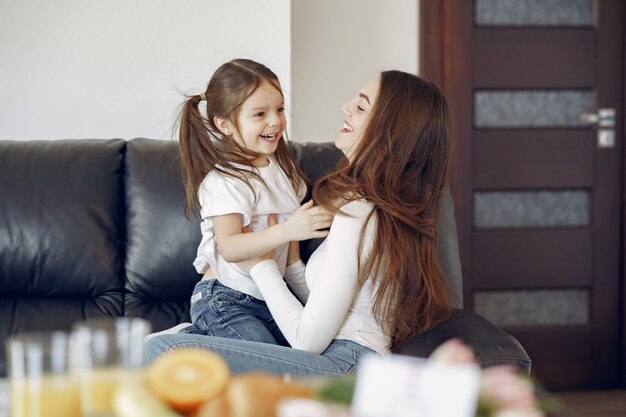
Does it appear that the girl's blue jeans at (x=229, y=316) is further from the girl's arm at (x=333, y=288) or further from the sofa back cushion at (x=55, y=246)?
the sofa back cushion at (x=55, y=246)

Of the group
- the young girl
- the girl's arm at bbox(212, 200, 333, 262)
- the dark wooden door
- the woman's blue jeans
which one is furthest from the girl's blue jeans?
the dark wooden door

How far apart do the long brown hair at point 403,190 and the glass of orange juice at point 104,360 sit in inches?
36.2

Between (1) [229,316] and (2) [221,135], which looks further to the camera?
(2) [221,135]

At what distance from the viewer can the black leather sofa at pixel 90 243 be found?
2.38m

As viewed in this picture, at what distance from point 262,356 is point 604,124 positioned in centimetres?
237

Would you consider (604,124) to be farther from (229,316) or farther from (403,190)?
(229,316)

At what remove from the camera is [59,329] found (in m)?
2.34

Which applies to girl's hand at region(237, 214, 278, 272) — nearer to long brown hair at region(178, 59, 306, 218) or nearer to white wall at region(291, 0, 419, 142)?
long brown hair at region(178, 59, 306, 218)

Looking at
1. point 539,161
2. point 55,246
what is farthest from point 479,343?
point 539,161

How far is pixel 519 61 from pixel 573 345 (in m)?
1.19

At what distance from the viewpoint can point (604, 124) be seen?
370cm

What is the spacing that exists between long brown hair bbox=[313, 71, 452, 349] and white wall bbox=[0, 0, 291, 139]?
107cm

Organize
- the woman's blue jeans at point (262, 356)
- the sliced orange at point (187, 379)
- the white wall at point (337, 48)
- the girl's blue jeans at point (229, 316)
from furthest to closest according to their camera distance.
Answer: the white wall at point (337, 48) → the girl's blue jeans at point (229, 316) → the woman's blue jeans at point (262, 356) → the sliced orange at point (187, 379)

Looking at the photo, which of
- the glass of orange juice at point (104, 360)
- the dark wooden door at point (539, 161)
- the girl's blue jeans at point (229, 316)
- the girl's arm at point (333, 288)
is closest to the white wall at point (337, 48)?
the dark wooden door at point (539, 161)
